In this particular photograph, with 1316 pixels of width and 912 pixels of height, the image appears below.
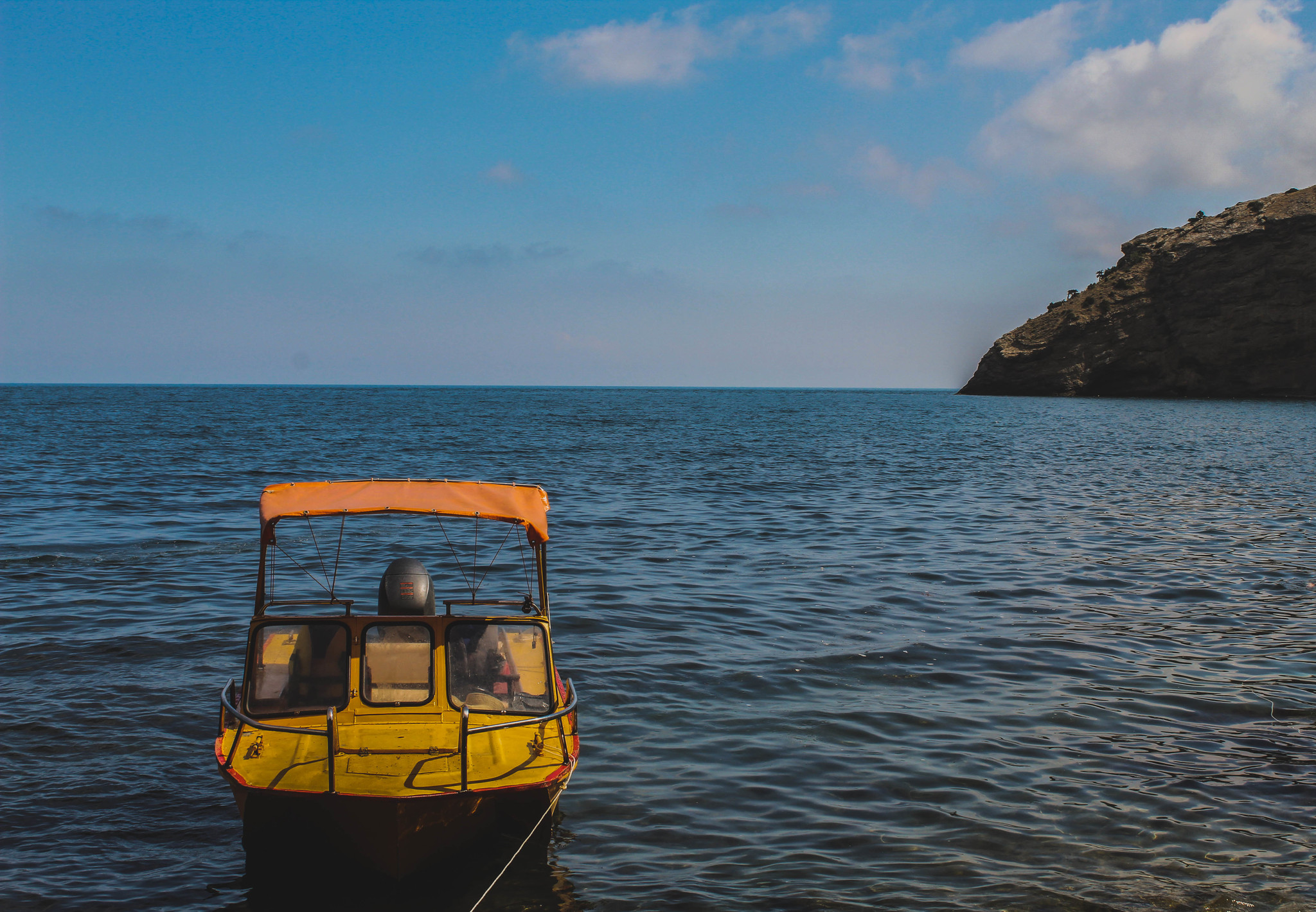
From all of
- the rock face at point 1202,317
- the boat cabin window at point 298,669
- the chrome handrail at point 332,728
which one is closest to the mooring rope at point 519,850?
the chrome handrail at point 332,728

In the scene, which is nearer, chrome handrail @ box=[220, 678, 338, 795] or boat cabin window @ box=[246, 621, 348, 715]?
chrome handrail @ box=[220, 678, 338, 795]

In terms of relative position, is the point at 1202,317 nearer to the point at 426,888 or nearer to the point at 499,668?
the point at 499,668

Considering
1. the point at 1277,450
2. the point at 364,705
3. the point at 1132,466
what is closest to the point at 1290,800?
the point at 364,705

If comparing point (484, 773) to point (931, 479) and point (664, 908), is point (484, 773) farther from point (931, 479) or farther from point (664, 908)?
point (931, 479)

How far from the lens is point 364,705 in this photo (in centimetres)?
864

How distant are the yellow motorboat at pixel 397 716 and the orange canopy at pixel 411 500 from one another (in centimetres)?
2

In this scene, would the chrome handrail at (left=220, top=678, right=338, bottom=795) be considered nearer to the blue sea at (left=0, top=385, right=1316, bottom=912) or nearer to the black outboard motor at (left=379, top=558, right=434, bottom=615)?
the blue sea at (left=0, top=385, right=1316, bottom=912)

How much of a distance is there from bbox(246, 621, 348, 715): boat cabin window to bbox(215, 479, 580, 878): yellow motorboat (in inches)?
0.5

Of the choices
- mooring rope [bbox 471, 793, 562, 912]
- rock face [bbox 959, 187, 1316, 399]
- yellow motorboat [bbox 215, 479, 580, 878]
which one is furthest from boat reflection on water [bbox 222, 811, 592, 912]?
rock face [bbox 959, 187, 1316, 399]

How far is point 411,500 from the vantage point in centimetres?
947

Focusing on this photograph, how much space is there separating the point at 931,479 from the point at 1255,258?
85.9 meters

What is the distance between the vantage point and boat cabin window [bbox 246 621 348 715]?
8719mm

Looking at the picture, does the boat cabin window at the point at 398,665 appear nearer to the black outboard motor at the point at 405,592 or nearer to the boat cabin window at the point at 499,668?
the boat cabin window at the point at 499,668

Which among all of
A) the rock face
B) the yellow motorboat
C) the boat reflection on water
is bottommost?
the boat reflection on water
